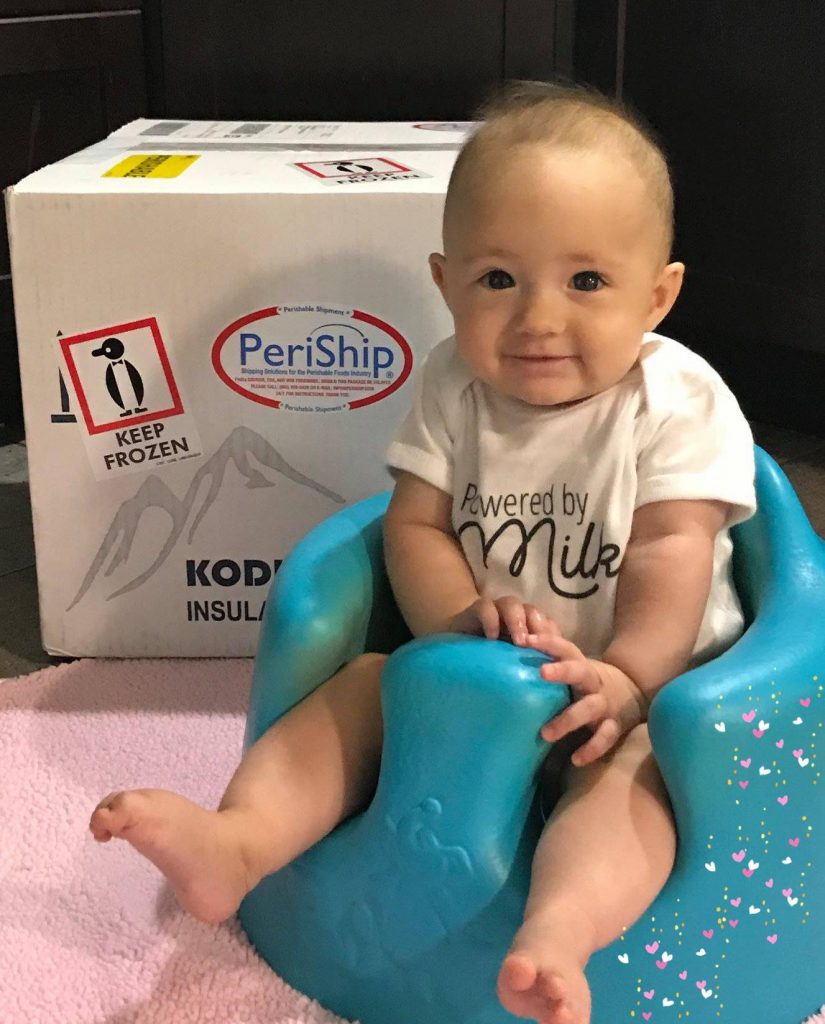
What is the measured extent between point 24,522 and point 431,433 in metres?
0.74

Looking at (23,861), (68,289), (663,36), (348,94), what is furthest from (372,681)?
(663,36)

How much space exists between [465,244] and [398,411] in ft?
1.01

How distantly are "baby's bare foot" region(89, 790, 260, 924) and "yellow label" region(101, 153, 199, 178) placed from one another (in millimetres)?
568

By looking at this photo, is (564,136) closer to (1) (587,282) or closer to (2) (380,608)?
(1) (587,282)

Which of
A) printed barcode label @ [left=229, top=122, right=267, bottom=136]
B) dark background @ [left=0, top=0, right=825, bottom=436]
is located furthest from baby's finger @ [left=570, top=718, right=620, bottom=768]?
dark background @ [left=0, top=0, right=825, bottom=436]

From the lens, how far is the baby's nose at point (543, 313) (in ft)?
2.43

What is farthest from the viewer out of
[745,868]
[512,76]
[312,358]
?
[512,76]

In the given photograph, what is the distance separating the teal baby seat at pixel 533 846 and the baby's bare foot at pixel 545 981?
9 cm

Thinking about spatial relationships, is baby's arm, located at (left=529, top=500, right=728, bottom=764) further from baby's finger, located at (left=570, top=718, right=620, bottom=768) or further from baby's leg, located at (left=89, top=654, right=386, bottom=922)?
baby's leg, located at (left=89, top=654, right=386, bottom=922)

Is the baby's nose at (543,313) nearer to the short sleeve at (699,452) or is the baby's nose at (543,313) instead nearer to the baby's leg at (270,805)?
the short sleeve at (699,452)

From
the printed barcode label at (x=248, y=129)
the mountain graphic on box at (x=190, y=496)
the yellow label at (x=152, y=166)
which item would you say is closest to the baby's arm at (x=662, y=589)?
the mountain graphic on box at (x=190, y=496)

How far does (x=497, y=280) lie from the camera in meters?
0.76

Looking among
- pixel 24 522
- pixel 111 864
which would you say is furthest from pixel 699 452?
pixel 24 522

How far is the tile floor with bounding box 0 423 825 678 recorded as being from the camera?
1.17 meters
